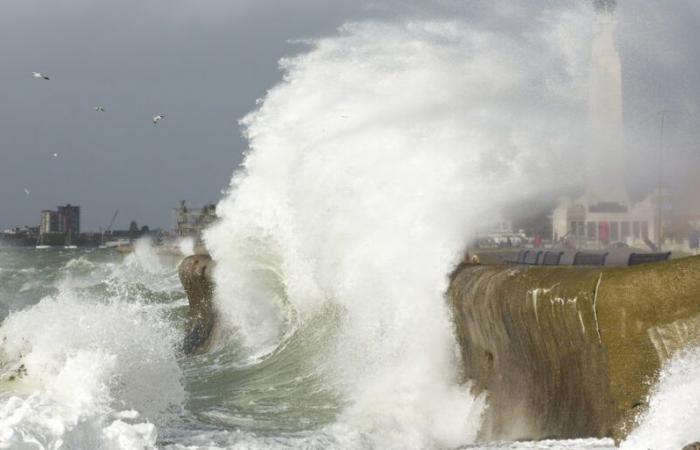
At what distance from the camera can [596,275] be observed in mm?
7785

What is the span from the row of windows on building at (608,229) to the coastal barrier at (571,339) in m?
39.9

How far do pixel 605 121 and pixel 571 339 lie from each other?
2473 centimetres

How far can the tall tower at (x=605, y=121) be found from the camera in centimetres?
3046

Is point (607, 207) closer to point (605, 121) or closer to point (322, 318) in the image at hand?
point (605, 121)

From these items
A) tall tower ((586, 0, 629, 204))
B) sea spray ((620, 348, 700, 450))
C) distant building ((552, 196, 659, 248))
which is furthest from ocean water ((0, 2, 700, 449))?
distant building ((552, 196, 659, 248))

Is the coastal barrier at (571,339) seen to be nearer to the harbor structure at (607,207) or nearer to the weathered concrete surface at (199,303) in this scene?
the weathered concrete surface at (199,303)

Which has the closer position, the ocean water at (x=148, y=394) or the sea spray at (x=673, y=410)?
the sea spray at (x=673, y=410)

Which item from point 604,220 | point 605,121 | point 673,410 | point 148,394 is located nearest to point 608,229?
point 604,220

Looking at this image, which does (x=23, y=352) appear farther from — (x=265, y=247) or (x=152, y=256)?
(x=152, y=256)

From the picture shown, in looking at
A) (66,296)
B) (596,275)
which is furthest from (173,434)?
(66,296)

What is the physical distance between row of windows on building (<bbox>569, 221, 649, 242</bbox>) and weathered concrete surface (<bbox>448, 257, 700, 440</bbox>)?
40062 millimetres

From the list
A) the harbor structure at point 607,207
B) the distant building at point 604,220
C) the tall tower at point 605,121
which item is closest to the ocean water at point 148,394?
the tall tower at point 605,121

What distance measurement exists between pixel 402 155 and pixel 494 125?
1.53 metres

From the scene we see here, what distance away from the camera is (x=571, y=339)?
26.1 feet
